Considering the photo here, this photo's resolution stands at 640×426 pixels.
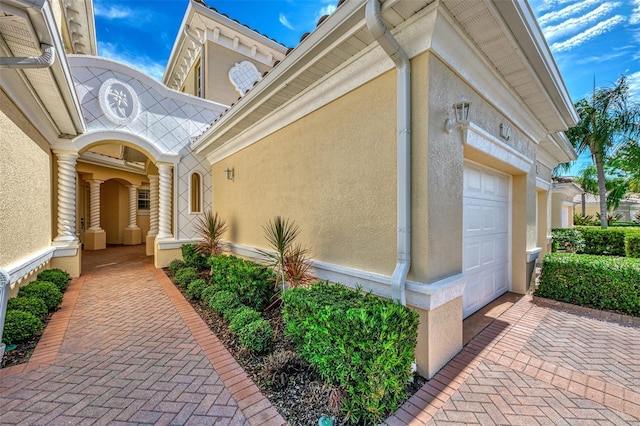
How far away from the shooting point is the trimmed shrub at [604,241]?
12220mm

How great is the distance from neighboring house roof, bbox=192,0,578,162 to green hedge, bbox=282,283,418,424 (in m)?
3.09

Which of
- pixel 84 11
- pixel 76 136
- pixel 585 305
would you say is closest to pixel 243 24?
pixel 84 11

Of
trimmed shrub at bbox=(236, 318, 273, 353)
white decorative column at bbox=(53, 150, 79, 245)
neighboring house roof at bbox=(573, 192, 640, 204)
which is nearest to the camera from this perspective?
trimmed shrub at bbox=(236, 318, 273, 353)

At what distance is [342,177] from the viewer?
4.12 metres

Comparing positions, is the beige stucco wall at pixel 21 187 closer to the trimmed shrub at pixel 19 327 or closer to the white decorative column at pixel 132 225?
the trimmed shrub at pixel 19 327

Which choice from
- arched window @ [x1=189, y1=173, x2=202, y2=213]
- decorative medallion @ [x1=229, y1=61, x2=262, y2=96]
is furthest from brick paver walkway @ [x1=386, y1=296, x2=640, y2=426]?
decorative medallion @ [x1=229, y1=61, x2=262, y2=96]

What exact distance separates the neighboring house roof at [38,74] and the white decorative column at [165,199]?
8.66 ft

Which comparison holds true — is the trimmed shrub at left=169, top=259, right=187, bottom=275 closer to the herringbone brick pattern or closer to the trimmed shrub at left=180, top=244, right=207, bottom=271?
the trimmed shrub at left=180, top=244, right=207, bottom=271

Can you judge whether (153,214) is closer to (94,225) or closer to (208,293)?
(94,225)

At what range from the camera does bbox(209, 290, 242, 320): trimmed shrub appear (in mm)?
4695

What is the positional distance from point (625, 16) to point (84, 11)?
1845 centimetres

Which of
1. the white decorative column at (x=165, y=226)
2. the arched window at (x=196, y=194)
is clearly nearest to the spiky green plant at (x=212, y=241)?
the white decorative column at (x=165, y=226)

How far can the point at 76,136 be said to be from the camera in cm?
765

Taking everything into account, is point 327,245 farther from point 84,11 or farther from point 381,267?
point 84,11
